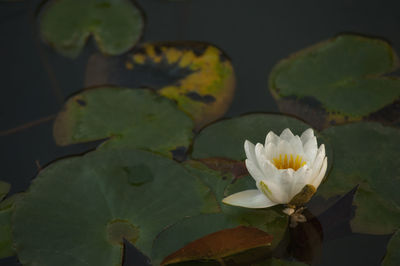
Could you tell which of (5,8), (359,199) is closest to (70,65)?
(5,8)

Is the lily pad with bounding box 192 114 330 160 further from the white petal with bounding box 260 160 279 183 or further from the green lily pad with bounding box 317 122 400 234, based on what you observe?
the white petal with bounding box 260 160 279 183

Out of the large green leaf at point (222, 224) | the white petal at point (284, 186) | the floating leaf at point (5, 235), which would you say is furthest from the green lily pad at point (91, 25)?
the white petal at point (284, 186)

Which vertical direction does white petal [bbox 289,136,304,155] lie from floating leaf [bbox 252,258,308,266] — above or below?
above

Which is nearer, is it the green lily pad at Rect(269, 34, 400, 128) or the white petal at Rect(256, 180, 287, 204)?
the white petal at Rect(256, 180, 287, 204)

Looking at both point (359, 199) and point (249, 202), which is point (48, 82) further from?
point (359, 199)

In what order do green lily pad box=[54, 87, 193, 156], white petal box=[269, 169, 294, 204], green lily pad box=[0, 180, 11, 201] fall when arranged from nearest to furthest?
white petal box=[269, 169, 294, 204], green lily pad box=[0, 180, 11, 201], green lily pad box=[54, 87, 193, 156]

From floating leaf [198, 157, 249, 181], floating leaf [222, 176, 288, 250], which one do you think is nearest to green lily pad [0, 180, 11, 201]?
floating leaf [198, 157, 249, 181]

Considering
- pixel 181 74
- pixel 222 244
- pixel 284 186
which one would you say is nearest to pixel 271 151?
pixel 284 186
